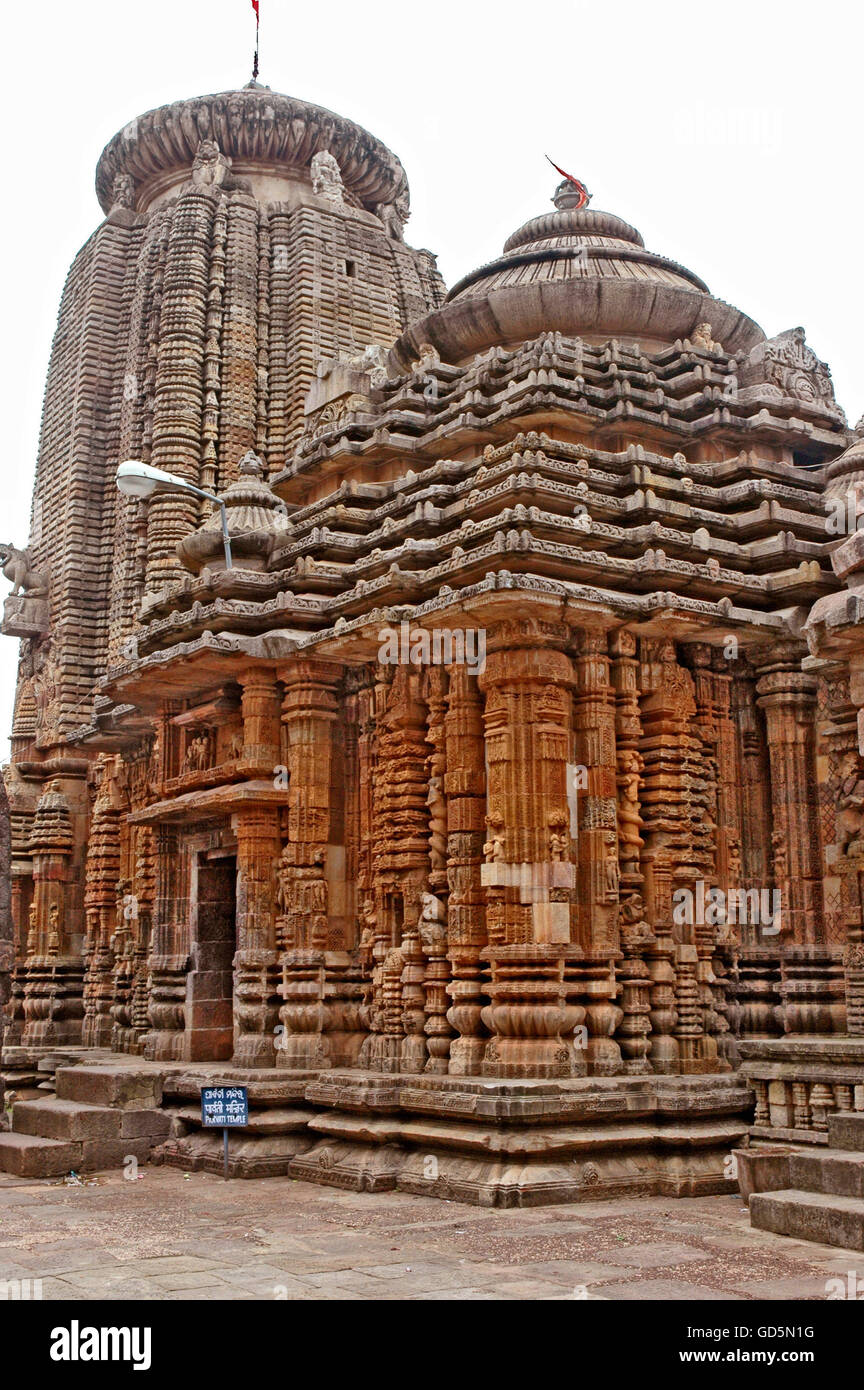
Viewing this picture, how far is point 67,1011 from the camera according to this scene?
2638 centimetres

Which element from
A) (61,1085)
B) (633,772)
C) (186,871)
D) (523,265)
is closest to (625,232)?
(523,265)

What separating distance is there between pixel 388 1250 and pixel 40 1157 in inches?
231

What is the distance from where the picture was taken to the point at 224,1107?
43.3 feet

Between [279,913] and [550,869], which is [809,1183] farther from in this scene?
[279,913]

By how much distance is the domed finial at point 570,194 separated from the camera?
68.2ft

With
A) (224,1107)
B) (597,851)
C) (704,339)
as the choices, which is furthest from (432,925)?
(704,339)

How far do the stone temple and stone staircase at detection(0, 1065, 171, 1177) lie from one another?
2.0 inches

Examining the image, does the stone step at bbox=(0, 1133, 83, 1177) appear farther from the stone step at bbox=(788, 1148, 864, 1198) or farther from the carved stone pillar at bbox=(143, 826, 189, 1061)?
the stone step at bbox=(788, 1148, 864, 1198)

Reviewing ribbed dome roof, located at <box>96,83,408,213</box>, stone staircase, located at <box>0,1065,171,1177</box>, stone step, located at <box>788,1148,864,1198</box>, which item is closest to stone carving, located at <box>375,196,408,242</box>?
ribbed dome roof, located at <box>96,83,408,213</box>

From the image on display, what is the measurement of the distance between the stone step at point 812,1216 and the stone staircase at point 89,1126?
7411 mm

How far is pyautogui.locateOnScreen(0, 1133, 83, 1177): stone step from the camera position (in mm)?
14133

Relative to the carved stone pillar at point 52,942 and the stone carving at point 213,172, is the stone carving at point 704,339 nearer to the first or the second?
the stone carving at point 213,172

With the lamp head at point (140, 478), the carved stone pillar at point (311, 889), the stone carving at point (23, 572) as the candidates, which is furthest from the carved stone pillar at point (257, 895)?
the stone carving at point (23, 572)

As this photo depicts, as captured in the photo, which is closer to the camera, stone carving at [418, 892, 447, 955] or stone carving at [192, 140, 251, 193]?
stone carving at [418, 892, 447, 955]
